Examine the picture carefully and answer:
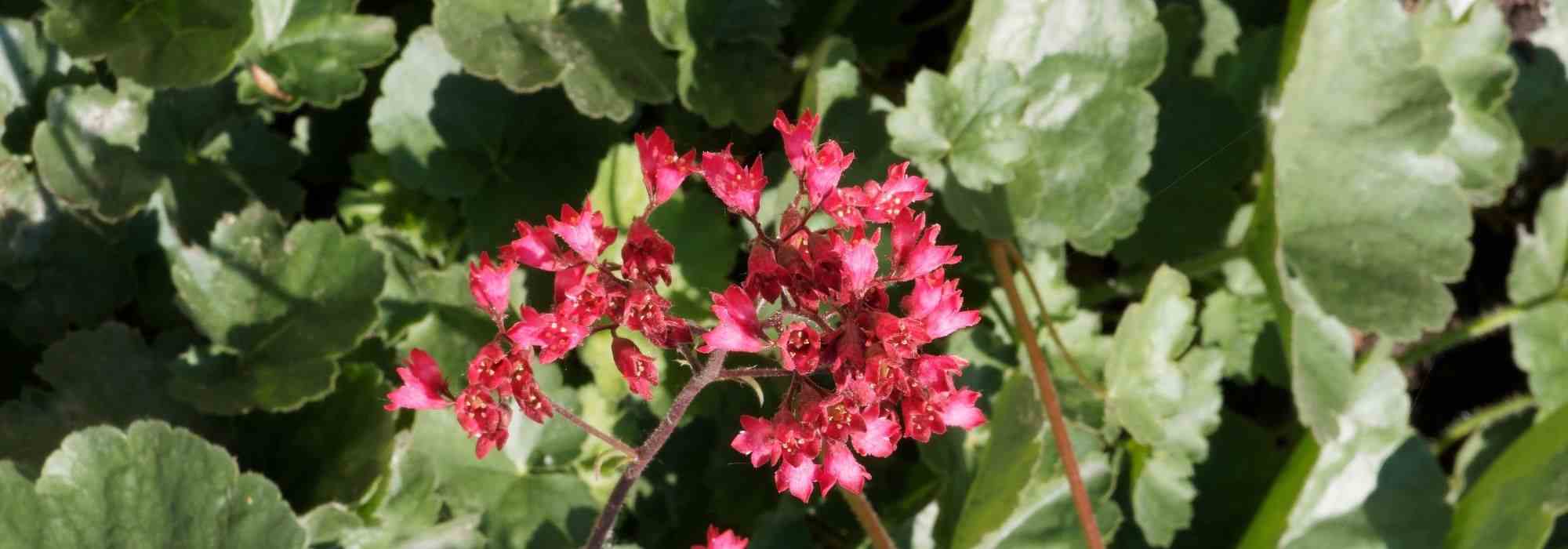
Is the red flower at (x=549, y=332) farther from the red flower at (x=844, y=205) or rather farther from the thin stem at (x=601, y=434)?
the red flower at (x=844, y=205)

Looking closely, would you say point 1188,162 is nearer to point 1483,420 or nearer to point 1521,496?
point 1521,496

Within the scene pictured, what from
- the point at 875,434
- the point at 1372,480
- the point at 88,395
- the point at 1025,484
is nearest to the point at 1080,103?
the point at 1025,484

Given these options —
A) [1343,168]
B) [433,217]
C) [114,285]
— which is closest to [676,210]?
[433,217]

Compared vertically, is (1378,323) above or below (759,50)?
below

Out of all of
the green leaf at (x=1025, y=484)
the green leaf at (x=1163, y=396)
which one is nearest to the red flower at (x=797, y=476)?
the green leaf at (x=1025, y=484)

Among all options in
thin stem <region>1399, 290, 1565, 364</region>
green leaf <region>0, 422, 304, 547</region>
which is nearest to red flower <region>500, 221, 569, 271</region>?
green leaf <region>0, 422, 304, 547</region>

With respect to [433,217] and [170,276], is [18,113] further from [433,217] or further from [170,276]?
[433,217]
